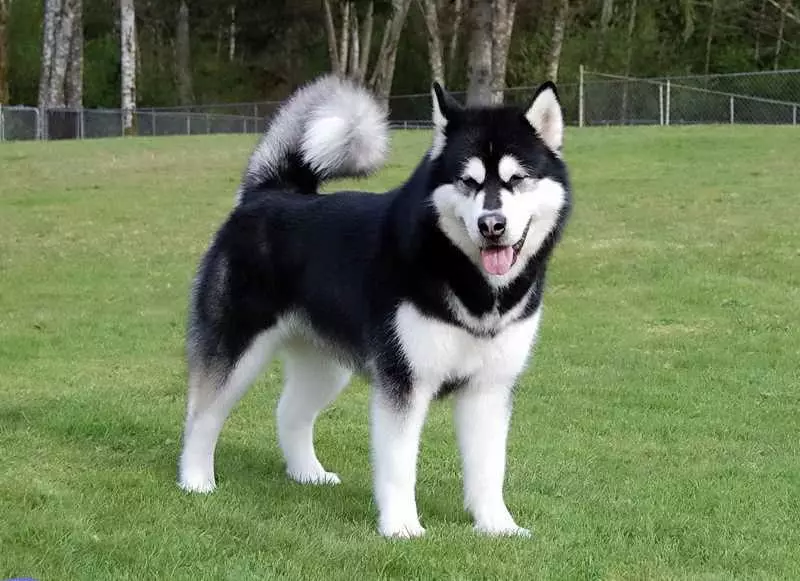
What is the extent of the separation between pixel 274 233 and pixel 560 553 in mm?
1953

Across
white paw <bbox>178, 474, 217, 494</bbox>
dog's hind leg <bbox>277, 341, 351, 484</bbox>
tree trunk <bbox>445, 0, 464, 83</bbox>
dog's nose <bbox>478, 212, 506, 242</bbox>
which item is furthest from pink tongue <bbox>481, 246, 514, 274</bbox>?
tree trunk <bbox>445, 0, 464, 83</bbox>

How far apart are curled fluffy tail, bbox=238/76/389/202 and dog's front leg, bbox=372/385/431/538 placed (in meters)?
1.32

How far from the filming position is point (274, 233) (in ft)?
16.9

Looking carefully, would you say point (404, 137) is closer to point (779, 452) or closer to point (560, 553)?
point (779, 452)

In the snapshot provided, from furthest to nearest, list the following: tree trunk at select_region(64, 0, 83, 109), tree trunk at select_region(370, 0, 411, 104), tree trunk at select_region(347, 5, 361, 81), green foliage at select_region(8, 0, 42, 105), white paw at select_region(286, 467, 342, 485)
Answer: green foliage at select_region(8, 0, 42, 105) < tree trunk at select_region(347, 5, 361, 81) < tree trunk at select_region(370, 0, 411, 104) < tree trunk at select_region(64, 0, 83, 109) < white paw at select_region(286, 467, 342, 485)

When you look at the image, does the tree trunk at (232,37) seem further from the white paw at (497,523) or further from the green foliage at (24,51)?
the white paw at (497,523)

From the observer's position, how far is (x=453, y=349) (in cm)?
437

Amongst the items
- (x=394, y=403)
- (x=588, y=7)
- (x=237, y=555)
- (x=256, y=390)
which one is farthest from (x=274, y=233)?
(x=588, y=7)

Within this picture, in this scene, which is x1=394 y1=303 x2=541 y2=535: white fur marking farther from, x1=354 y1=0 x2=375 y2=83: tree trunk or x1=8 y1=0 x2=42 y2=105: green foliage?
x1=8 y1=0 x2=42 y2=105: green foliage

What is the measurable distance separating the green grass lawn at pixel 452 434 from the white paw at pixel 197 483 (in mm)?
79

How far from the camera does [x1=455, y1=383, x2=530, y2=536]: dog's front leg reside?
15.1 ft

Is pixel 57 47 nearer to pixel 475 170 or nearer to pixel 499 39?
pixel 499 39

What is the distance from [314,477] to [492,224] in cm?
199

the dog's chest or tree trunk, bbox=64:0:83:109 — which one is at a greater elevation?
tree trunk, bbox=64:0:83:109
